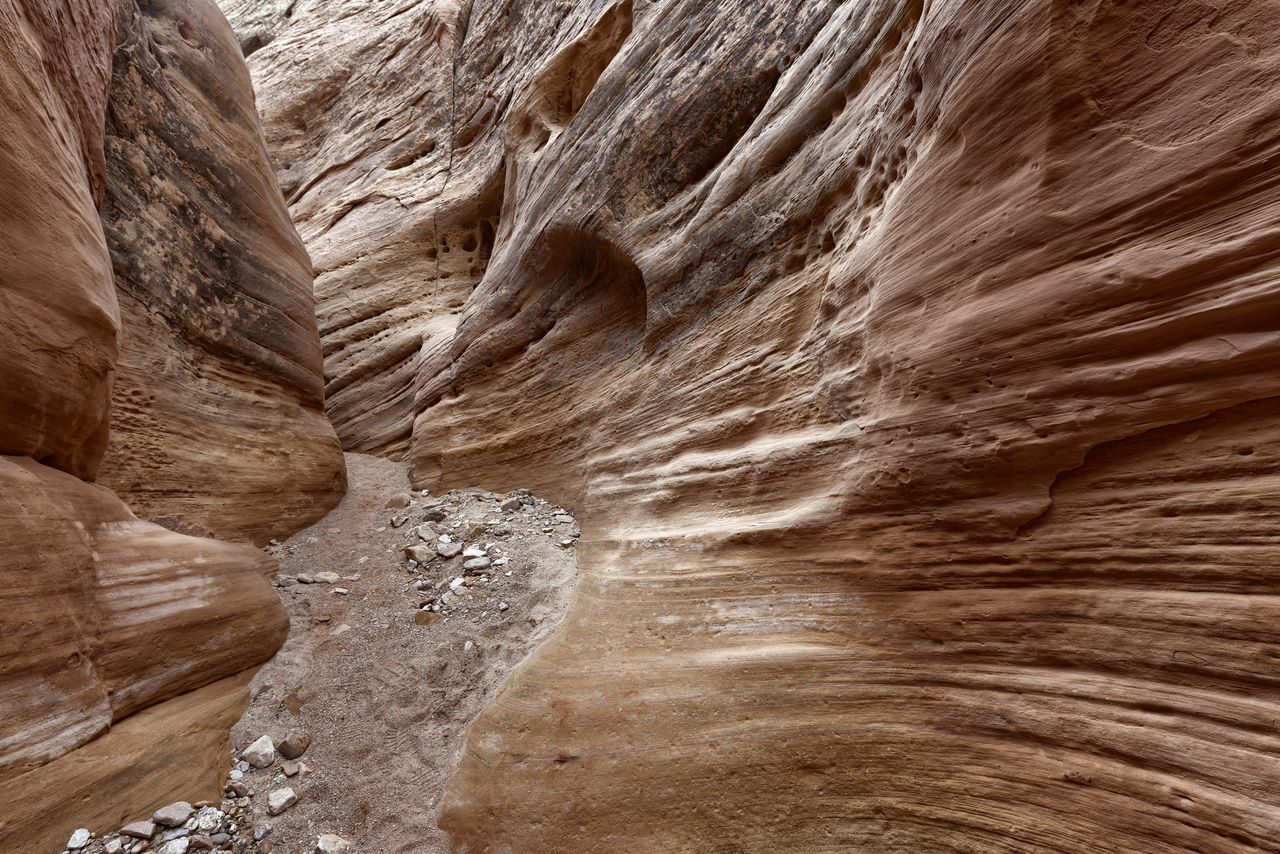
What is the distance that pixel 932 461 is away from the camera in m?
2.63

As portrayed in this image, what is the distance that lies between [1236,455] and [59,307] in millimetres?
5129

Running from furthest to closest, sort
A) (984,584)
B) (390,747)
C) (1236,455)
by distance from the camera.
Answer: (390,747) → (984,584) → (1236,455)

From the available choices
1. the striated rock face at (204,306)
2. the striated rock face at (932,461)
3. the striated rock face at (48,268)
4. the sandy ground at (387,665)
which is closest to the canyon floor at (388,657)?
the sandy ground at (387,665)

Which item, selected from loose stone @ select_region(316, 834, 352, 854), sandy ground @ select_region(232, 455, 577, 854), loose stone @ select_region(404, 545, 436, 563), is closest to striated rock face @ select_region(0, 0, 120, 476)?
sandy ground @ select_region(232, 455, 577, 854)

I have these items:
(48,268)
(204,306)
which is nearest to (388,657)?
(48,268)

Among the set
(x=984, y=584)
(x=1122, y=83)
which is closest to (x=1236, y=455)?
(x=984, y=584)

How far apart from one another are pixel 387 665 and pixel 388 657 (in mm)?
76

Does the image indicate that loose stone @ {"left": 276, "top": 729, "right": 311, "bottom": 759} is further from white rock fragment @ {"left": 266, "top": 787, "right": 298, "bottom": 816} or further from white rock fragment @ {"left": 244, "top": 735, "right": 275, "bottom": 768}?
white rock fragment @ {"left": 266, "top": 787, "right": 298, "bottom": 816}

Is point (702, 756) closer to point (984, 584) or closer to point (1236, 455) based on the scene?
point (984, 584)

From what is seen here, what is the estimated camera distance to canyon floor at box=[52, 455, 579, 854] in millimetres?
3102

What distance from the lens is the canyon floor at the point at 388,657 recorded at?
3.10 metres

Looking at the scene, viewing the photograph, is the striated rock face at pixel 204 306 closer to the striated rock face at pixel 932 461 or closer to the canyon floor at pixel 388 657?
the canyon floor at pixel 388 657

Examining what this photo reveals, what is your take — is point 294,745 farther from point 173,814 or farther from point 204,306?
point 204,306

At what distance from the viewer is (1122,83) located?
7.09 feet
